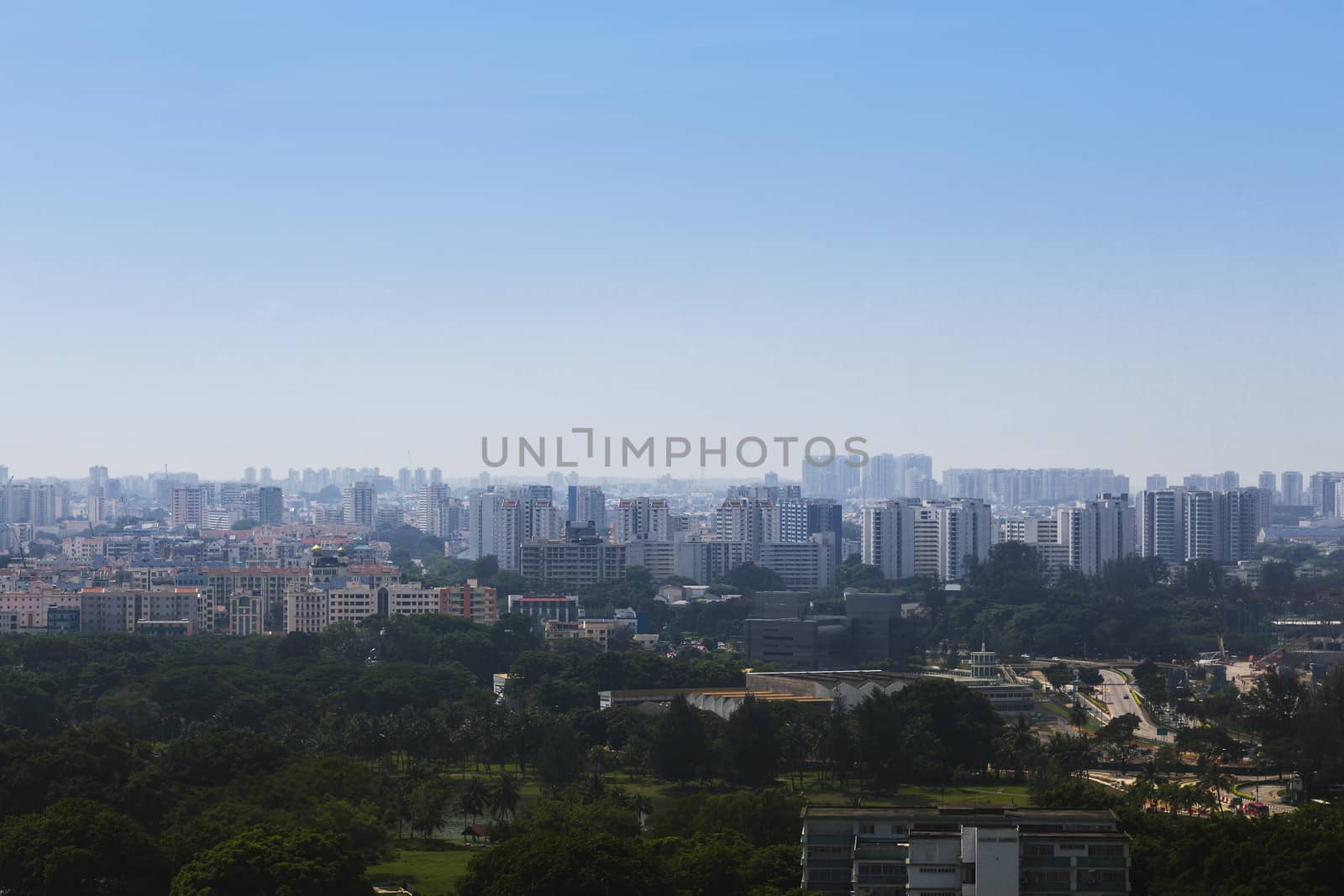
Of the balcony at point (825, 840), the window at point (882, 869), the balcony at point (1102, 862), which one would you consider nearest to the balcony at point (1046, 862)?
the balcony at point (1102, 862)

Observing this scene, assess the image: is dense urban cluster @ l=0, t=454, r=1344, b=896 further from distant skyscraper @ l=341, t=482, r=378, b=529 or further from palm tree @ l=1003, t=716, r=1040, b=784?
distant skyscraper @ l=341, t=482, r=378, b=529

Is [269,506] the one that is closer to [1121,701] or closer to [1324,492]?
[1324,492]

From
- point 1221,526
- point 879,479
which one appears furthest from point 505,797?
point 879,479

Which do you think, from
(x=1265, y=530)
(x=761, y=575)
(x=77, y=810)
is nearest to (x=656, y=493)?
(x=1265, y=530)

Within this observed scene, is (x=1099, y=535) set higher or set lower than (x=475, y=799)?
higher

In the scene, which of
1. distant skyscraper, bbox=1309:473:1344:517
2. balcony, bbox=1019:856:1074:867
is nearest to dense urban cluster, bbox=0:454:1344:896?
balcony, bbox=1019:856:1074:867
